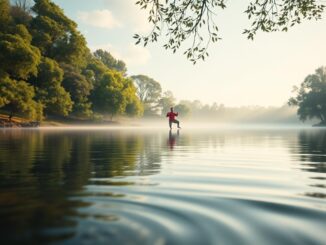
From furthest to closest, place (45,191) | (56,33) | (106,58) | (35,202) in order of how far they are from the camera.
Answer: (106,58)
(56,33)
(45,191)
(35,202)

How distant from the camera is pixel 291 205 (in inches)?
180

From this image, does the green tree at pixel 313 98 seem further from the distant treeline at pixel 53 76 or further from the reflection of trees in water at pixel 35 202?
the reflection of trees in water at pixel 35 202

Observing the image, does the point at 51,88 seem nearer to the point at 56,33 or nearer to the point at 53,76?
the point at 53,76

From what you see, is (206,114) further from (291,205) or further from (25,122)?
(291,205)

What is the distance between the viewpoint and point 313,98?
3504 inches

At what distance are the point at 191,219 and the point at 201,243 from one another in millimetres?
756

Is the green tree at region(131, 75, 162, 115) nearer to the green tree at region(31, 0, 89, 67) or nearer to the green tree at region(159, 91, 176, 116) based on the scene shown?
the green tree at region(159, 91, 176, 116)

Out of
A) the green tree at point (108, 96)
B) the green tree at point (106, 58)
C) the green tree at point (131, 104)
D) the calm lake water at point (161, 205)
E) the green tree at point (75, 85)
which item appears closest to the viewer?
the calm lake water at point (161, 205)

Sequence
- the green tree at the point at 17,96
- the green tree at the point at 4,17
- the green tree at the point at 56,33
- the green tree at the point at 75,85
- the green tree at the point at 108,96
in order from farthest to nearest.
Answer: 1. the green tree at the point at 108,96
2. the green tree at the point at 75,85
3. the green tree at the point at 56,33
4. the green tree at the point at 4,17
5. the green tree at the point at 17,96

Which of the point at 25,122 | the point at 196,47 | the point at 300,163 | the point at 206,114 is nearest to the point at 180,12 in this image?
the point at 196,47

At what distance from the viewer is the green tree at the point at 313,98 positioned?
88250 millimetres

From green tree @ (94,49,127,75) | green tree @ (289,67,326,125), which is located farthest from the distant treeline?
green tree @ (94,49,127,75)

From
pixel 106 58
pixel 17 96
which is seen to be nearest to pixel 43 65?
pixel 17 96


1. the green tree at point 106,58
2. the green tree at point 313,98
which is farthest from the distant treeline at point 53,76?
the green tree at point 106,58
